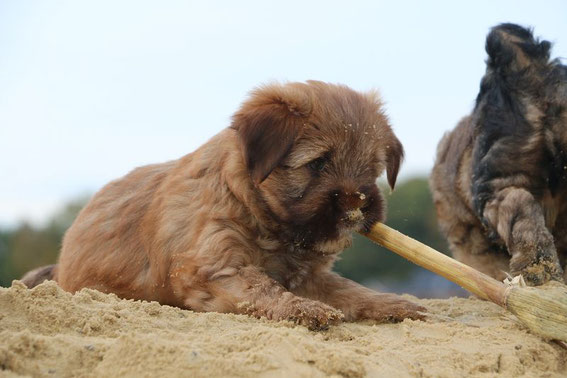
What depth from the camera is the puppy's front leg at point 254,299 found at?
4.30 m

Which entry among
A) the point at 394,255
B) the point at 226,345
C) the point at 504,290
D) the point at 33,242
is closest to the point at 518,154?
the point at 504,290

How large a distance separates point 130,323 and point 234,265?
1.06 m

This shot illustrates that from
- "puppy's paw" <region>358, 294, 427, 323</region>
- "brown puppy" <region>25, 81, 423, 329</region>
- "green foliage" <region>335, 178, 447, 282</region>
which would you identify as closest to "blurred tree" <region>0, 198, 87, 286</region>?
"green foliage" <region>335, 178, 447, 282</region>

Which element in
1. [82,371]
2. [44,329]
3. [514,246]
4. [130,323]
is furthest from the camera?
[514,246]

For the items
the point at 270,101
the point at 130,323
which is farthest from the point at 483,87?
the point at 130,323

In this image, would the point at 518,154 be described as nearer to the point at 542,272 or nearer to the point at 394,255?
the point at 542,272

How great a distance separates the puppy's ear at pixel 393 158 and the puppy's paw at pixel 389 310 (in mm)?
980

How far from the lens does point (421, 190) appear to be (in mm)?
28547

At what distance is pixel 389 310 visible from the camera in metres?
4.98

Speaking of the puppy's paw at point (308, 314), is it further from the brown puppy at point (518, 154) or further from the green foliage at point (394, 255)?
the green foliage at point (394, 255)

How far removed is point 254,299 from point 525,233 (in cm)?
241

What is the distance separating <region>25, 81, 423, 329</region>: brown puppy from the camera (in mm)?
4680

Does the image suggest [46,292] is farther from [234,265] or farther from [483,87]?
[483,87]

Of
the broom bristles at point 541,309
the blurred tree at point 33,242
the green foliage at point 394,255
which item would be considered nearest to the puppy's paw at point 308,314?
the broom bristles at point 541,309
